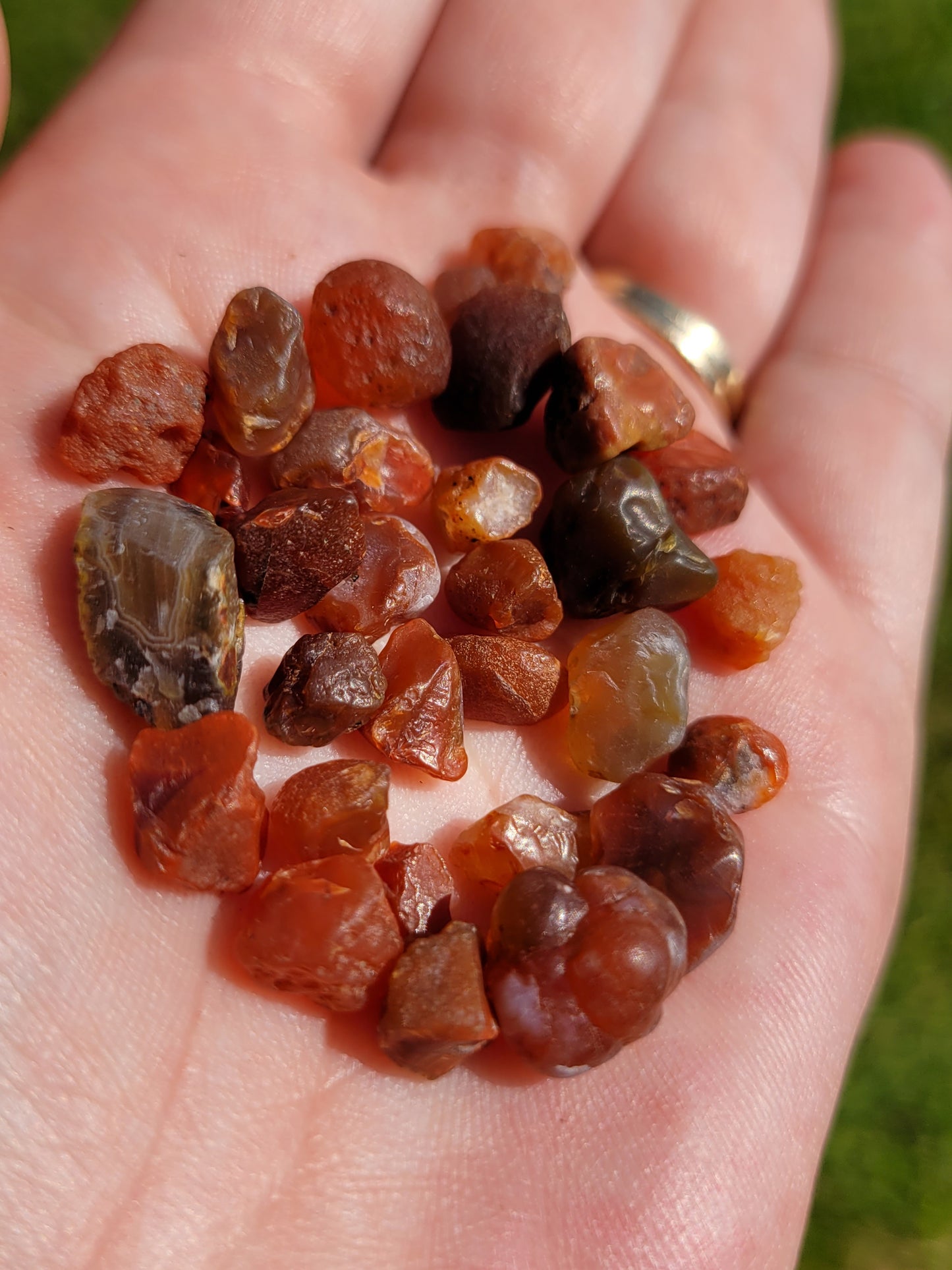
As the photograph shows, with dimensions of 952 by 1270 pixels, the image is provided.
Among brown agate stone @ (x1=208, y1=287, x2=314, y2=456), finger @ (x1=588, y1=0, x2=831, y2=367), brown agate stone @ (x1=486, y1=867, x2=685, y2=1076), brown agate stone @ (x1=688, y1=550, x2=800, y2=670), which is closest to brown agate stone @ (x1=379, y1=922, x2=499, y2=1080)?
brown agate stone @ (x1=486, y1=867, x2=685, y2=1076)

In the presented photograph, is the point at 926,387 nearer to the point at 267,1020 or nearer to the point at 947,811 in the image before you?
the point at 947,811

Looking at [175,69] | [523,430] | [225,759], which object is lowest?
[225,759]

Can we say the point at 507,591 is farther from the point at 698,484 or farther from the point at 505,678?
the point at 698,484

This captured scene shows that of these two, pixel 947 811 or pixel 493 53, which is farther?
pixel 947 811

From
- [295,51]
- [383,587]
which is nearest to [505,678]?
[383,587]

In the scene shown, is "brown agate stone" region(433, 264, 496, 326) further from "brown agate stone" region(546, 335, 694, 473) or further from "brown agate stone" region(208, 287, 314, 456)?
"brown agate stone" region(208, 287, 314, 456)

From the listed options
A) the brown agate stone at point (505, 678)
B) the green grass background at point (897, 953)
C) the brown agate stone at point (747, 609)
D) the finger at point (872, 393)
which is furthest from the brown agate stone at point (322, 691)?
the green grass background at point (897, 953)

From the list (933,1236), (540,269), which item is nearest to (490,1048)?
(540,269)
